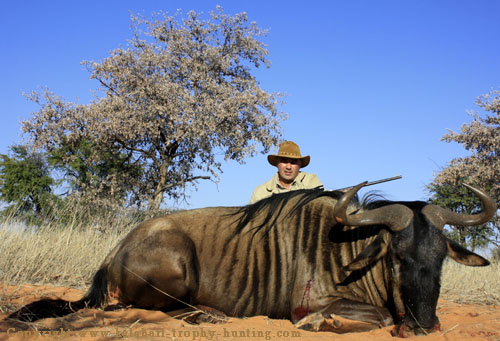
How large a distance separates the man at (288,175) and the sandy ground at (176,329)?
327 cm

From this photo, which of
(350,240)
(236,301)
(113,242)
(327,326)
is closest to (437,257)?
(350,240)

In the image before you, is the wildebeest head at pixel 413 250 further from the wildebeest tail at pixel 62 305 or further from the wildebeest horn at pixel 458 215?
the wildebeest tail at pixel 62 305

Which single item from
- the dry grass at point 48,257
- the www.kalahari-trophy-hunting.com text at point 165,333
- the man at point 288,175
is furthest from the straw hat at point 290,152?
the www.kalahari-trophy-hunting.com text at point 165,333

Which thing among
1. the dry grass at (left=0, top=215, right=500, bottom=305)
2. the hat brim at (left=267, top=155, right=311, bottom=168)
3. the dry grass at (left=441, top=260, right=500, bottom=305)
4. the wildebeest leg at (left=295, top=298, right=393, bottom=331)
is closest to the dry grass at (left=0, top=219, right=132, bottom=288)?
the dry grass at (left=0, top=215, right=500, bottom=305)

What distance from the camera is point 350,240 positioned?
4.63 m

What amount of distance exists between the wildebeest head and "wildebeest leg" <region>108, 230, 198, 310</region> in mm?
1624

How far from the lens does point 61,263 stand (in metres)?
6.88

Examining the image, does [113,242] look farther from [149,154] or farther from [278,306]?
[149,154]

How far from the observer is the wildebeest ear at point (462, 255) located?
14.4 feet

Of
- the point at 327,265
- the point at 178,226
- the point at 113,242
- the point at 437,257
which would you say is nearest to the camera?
the point at 437,257

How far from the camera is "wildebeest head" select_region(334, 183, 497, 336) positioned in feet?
12.9

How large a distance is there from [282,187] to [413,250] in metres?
3.65

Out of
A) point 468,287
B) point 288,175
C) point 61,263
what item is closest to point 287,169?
point 288,175

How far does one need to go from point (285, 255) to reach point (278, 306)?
524 millimetres
